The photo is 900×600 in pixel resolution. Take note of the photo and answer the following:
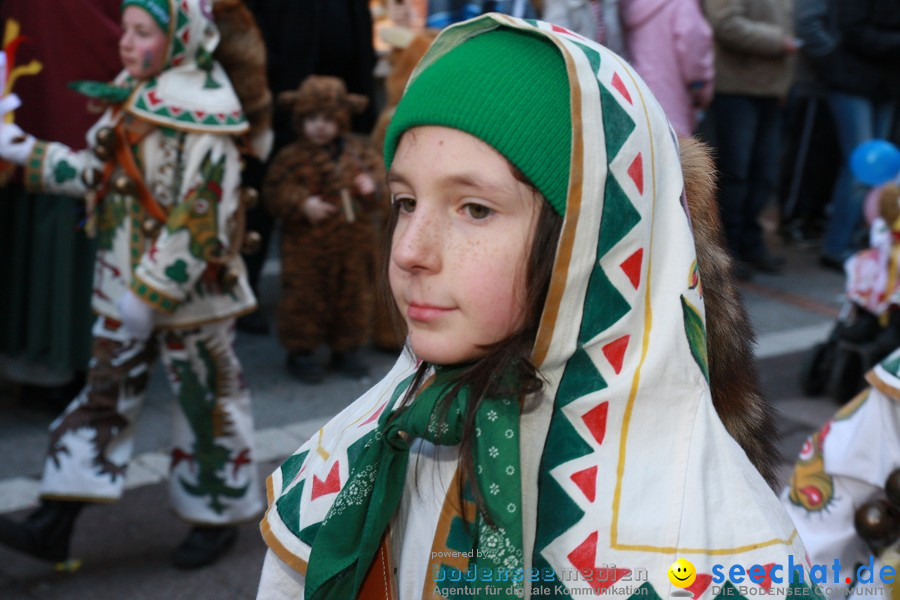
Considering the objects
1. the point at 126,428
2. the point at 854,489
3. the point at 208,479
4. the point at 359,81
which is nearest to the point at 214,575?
the point at 208,479

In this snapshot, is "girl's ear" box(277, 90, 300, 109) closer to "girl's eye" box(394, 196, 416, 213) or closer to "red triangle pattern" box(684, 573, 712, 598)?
"girl's eye" box(394, 196, 416, 213)

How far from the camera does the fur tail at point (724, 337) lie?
72.5 inches

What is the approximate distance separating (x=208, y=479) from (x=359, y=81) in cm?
359

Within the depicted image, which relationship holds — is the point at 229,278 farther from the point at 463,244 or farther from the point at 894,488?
the point at 463,244

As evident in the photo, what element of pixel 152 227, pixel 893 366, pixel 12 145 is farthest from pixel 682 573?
pixel 12 145

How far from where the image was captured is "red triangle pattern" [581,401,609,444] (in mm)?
1608

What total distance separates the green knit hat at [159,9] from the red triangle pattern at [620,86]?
2.38 metres

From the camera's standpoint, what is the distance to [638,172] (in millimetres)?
1632

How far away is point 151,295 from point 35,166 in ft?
2.15

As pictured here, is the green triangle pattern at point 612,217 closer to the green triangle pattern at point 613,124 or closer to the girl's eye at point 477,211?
the green triangle pattern at point 613,124

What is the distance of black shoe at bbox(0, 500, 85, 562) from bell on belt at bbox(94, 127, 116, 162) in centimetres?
112

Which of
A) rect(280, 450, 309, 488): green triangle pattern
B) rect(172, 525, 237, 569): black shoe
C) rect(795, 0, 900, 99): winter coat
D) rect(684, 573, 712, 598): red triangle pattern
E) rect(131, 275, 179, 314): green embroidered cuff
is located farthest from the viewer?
rect(795, 0, 900, 99): winter coat

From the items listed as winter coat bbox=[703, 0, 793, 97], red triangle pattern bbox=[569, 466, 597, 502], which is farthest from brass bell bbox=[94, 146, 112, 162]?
winter coat bbox=[703, 0, 793, 97]

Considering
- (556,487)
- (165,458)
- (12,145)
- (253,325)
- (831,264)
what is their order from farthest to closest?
(831,264), (253,325), (165,458), (12,145), (556,487)
